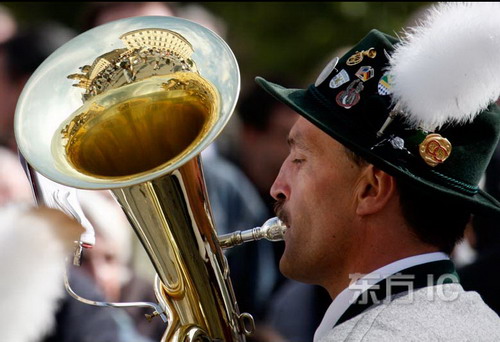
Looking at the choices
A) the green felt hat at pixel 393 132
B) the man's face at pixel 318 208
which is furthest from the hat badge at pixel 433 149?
the man's face at pixel 318 208

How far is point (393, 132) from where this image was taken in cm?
316

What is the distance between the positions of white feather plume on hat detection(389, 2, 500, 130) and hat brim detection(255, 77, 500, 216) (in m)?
0.15

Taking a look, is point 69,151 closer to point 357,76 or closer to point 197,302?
point 197,302

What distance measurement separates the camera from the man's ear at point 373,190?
3242 millimetres

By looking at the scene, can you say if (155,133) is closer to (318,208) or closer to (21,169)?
(318,208)

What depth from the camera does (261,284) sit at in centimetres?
547

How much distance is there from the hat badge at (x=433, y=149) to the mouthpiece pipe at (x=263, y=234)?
1.75 ft

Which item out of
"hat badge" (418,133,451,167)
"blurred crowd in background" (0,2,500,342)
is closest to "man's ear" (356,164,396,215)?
"hat badge" (418,133,451,167)

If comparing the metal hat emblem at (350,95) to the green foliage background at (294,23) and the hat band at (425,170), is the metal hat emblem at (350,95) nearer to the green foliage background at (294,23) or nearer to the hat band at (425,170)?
the hat band at (425,170)

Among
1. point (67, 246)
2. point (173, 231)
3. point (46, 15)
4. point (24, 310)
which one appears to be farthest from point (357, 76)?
point (46, 15)

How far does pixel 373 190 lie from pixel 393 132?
206 mm

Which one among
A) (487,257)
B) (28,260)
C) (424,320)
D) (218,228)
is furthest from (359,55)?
(487,257)

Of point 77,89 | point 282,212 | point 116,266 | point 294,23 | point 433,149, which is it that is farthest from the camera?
point 294,23

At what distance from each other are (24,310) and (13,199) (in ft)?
2.70
